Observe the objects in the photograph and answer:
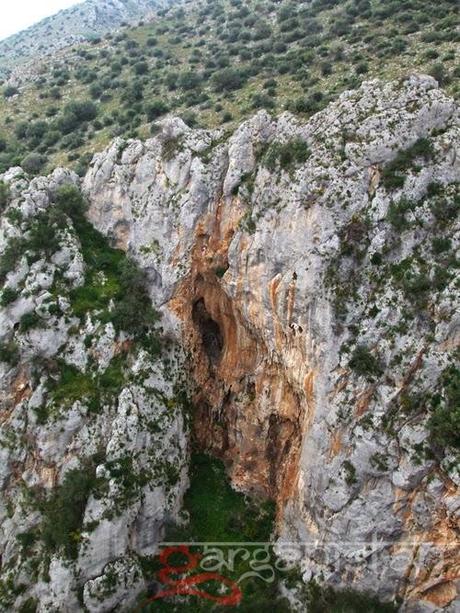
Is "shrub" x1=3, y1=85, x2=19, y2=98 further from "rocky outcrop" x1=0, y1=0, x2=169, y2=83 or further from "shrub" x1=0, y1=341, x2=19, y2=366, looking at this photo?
"shrub" x1=0, y1=341, x2=19, y2=366

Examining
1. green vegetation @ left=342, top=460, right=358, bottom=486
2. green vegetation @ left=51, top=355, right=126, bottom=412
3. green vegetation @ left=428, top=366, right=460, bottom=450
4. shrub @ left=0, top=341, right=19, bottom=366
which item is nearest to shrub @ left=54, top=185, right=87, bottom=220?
shrub @ left=0, top=341, right=19, bottom=366

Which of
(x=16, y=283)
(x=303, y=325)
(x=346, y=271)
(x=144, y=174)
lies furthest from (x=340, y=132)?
(x=16, y=283)

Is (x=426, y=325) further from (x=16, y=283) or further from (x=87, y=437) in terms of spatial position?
(x=16, y=283)

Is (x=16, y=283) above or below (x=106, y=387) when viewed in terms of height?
above

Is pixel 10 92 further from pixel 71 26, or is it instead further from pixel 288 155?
pixel 71 26

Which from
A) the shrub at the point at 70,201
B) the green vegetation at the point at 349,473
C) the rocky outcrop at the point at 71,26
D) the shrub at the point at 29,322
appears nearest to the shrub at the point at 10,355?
the shrub at the point at 29,322

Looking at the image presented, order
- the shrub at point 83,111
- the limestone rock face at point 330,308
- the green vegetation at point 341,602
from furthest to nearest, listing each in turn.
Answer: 1. the shrub at point 83,111
2. the green vegetation at point 341,602
3. the limestone rock face at point 330,308

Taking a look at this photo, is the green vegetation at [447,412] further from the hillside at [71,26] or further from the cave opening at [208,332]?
the hillside at [71,26]
